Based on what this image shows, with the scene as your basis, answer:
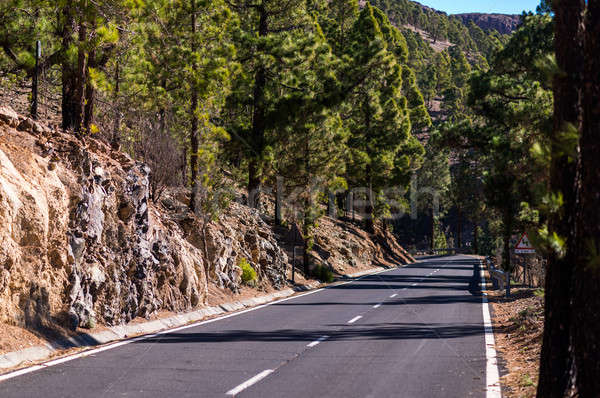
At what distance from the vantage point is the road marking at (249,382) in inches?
325

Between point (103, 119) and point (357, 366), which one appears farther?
point (103, 119)

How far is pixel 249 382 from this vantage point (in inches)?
348

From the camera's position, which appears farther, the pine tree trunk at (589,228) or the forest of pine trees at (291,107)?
the forest of pine trees at (291,107)

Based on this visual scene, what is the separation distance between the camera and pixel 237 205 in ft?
92.0

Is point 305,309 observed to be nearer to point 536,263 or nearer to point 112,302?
point 112,302

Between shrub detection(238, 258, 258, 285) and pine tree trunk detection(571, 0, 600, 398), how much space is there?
1862 cm

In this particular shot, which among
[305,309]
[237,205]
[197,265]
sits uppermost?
[237,205]

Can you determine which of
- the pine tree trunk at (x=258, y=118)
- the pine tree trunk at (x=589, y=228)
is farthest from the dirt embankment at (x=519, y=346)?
the pine tree trunk at (x=258, y=118)

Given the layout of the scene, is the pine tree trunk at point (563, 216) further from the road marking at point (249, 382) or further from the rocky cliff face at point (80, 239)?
the rocky cliff face at point (80, 239)

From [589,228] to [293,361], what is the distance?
21.0ft

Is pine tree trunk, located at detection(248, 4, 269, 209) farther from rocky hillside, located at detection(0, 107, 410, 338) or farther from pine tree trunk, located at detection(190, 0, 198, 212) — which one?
rocky hillside, located at detection(0, 107, 410, 338)

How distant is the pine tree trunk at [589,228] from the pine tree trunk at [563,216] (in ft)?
0.81

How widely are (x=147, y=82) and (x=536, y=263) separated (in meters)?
16.8

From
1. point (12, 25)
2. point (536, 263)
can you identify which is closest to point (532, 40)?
point (536, 263)
